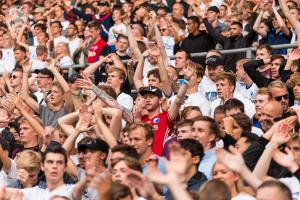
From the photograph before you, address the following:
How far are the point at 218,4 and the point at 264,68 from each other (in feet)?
19.1

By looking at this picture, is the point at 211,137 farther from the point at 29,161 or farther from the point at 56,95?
the point at 56,95

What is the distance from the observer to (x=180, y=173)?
7367 millimetres

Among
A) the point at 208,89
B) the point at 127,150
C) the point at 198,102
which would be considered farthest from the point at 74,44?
the point at 127,150

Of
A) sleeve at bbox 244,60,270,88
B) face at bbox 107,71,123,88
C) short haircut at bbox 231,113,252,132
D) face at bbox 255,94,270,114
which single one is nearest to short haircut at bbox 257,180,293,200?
short haircut at bbox 231,113,252,132

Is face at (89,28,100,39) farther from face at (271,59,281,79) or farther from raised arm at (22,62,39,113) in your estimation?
Answer: face at (271,59,281,79)

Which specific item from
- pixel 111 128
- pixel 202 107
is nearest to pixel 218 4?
pixel 202 107

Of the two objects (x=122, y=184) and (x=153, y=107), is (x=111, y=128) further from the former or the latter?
(x=122, y=184)

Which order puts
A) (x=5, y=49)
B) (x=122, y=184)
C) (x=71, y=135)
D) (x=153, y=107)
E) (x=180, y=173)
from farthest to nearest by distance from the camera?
(x=5, y=49) < (x=153, y=107) < (x=71, y=135) < (x=122, y=184) < (x=180, y=173)

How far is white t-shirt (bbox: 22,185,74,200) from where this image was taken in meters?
9.70

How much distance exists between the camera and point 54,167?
9719mm

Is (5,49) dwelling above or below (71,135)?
below

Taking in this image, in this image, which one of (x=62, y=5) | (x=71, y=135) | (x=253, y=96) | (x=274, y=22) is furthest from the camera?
(x=62, y=5)

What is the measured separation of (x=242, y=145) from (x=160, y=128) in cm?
262

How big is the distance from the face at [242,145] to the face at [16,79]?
23.1 ft
